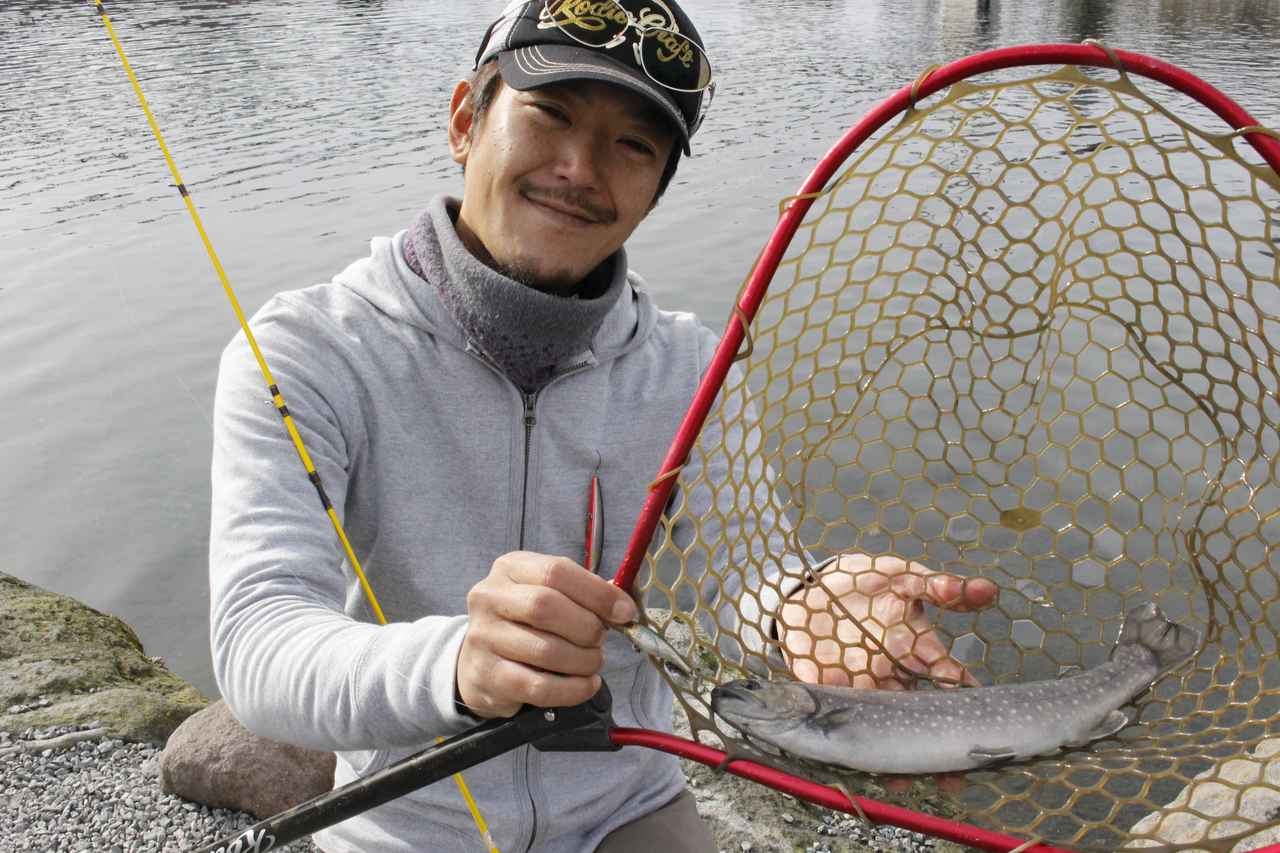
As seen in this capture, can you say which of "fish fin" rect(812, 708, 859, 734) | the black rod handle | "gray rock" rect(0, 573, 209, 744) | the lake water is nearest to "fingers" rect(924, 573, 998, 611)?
"fish fin" rect(812, 708, 859, 734)

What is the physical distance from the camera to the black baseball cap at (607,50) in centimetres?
255

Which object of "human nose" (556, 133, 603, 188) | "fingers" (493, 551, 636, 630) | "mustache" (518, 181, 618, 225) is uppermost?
"human nose" (556, 133, 603, 188)

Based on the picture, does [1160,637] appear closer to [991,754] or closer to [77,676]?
[991,754]

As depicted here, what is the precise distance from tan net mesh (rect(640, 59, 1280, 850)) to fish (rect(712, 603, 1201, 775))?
0.06 m

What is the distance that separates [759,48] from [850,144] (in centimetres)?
2843

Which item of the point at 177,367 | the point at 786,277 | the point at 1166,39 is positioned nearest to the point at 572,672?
the point at 786,277

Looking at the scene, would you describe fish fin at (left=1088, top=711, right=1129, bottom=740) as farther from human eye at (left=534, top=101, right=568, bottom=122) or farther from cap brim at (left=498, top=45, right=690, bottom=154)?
human eye at (left=534, top=101, right=568, bottom=122)

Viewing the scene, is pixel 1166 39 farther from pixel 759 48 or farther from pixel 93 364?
pixel 93 364

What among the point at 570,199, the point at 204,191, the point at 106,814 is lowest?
the point at 204,191

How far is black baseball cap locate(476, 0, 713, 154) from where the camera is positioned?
255 cm

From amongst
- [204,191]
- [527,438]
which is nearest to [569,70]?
[527,438]

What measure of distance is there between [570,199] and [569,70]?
327mm

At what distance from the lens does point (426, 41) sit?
30906 millimetres

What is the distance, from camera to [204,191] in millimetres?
16047
